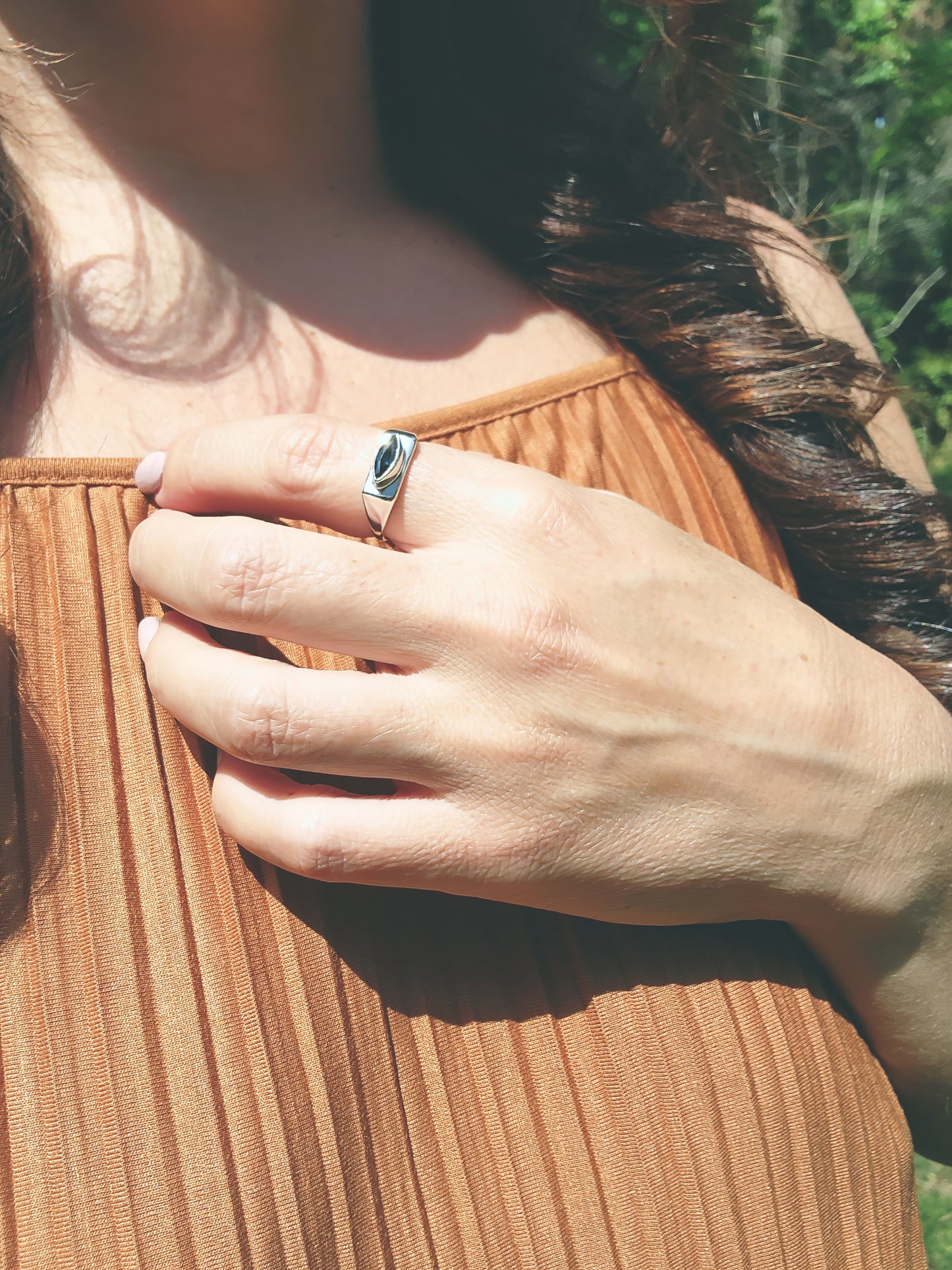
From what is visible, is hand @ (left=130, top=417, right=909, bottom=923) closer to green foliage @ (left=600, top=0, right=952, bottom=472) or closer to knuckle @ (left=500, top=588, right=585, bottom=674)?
knuckle @ (left=500, top=588, right=585, bottom=674)

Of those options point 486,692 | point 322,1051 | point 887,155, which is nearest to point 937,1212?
point 322,1051

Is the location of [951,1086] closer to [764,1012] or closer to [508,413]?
[764,1012]

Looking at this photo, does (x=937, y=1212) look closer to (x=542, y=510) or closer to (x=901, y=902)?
(x=901, y=902)

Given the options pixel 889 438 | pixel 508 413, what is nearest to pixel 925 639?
pixel 889 438

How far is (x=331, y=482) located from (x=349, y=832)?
0.32m

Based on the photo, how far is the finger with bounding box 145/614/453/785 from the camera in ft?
2.56

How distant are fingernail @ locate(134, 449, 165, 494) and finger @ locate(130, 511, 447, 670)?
4.0 inches

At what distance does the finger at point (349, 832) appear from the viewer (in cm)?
80

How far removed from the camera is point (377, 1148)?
86 centimetres

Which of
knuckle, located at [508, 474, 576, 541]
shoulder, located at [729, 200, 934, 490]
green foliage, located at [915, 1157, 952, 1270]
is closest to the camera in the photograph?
knuckle, located at [508, 474, 576, 541]

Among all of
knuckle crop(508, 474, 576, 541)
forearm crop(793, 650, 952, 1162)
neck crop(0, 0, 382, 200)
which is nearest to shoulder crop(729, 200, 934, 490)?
forearm crop(793, 650, 952, 1162)

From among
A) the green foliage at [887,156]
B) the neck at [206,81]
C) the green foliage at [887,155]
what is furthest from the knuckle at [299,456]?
the green foliage at [887,156]

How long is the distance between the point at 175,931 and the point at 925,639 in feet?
3.66

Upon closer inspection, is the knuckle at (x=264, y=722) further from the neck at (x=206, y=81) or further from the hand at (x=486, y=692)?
the neck at (x=206, y=81)
